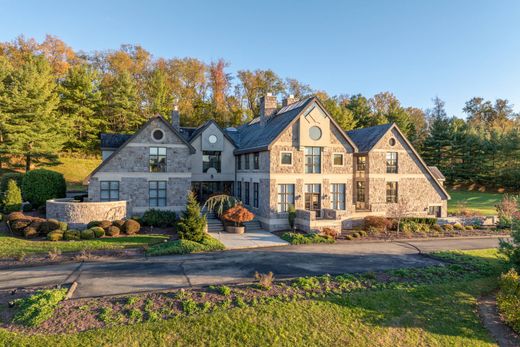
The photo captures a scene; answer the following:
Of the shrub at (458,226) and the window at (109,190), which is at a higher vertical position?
the window at (109,190)

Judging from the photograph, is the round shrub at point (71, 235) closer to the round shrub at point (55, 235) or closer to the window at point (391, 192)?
the round shrub at point (55, 235)

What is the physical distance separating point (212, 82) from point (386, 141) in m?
36.2

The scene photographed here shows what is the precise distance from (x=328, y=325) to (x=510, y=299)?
7.82 m

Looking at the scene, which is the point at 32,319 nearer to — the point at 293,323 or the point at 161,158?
the point at 293,323

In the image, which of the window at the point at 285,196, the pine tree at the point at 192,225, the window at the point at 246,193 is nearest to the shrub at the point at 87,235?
the pine tree at the point at 192,225

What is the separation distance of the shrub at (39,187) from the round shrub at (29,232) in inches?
253

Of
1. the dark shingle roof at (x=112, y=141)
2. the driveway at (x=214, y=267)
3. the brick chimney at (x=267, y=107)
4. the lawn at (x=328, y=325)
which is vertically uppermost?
the brick chimney at (x=267, y=107)

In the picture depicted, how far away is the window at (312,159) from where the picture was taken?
26.2m

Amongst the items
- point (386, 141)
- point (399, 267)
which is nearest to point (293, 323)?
point (399, 267)

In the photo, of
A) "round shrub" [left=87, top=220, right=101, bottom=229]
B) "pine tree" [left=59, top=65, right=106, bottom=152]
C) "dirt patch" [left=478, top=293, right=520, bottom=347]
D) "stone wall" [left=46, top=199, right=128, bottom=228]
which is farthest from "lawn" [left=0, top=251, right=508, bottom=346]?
"pine tree" [left=59, top=65, right=106, bottom=152]

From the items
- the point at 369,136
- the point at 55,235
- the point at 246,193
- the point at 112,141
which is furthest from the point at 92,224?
the point at 369,136

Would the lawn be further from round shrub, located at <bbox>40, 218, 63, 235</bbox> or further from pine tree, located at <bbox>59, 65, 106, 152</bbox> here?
pine tree, located at <bbox>59, 65, 106, 152</bbox>

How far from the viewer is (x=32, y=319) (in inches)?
393

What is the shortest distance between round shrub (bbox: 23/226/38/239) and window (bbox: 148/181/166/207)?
790 centimetres
